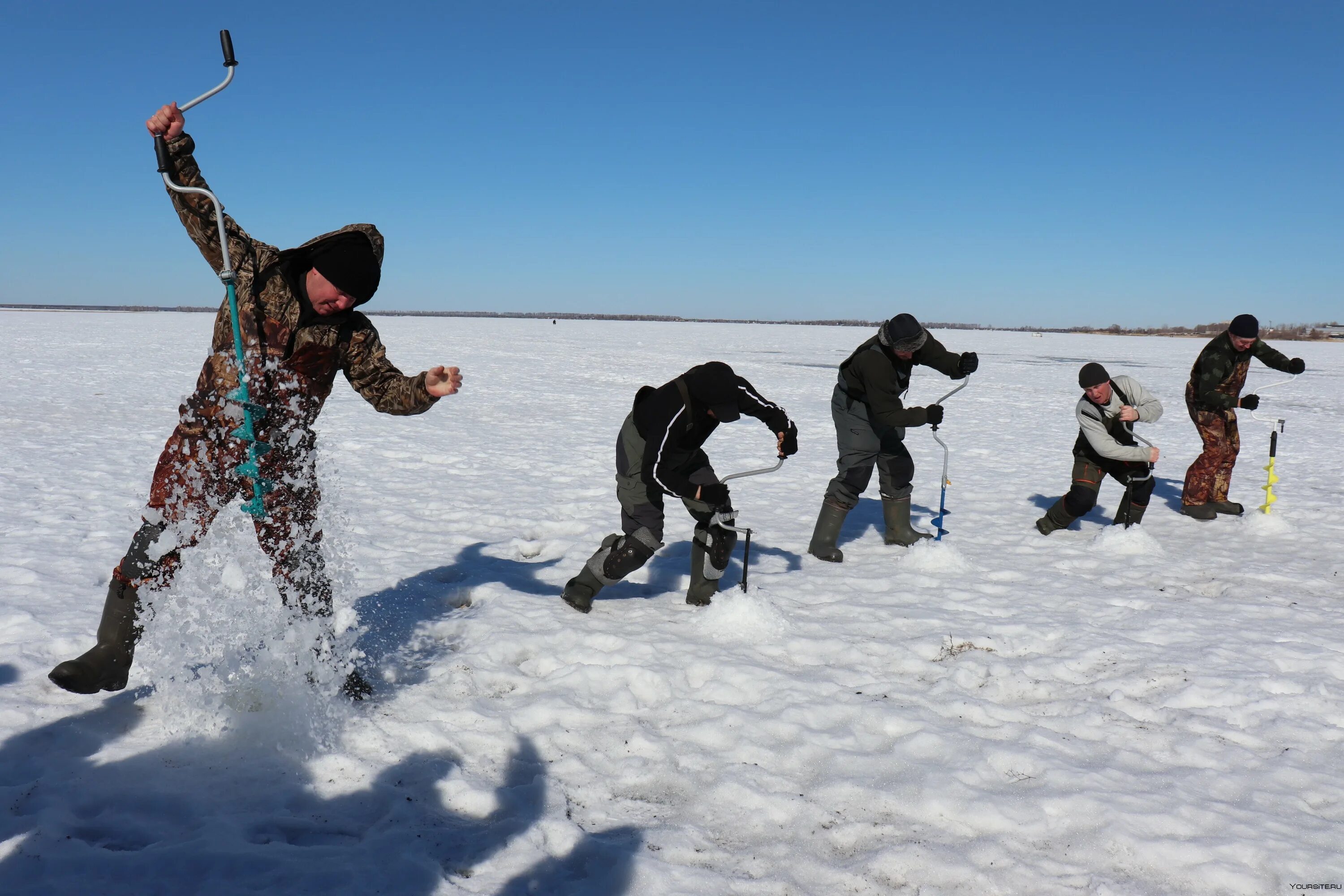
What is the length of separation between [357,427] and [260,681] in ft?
30.3

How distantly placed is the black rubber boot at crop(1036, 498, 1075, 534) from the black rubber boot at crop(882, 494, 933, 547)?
4.02ft

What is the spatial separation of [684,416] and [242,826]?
2.88m

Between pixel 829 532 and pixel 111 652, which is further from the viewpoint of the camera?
pixel 829 532

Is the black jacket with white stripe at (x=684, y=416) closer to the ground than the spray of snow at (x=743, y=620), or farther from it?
farther from it

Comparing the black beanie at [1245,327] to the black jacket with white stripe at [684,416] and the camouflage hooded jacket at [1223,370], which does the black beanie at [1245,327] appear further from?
the black jacket with white stripe at [684,416]

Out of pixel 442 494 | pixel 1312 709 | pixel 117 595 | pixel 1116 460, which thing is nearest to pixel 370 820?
pixel 117 595

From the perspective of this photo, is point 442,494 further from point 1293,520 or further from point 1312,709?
point 1293,520

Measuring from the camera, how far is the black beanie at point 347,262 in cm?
324

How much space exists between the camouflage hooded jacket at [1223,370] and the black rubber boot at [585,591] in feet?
19.8

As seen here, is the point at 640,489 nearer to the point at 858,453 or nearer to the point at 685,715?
the point at 685,715

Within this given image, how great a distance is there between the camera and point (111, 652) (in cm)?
342

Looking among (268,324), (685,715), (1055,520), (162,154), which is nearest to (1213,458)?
(1055,520)

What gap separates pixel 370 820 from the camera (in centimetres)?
298

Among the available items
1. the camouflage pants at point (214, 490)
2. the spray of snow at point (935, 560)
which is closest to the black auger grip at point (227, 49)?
the camouflage pants at point (214, 490)
